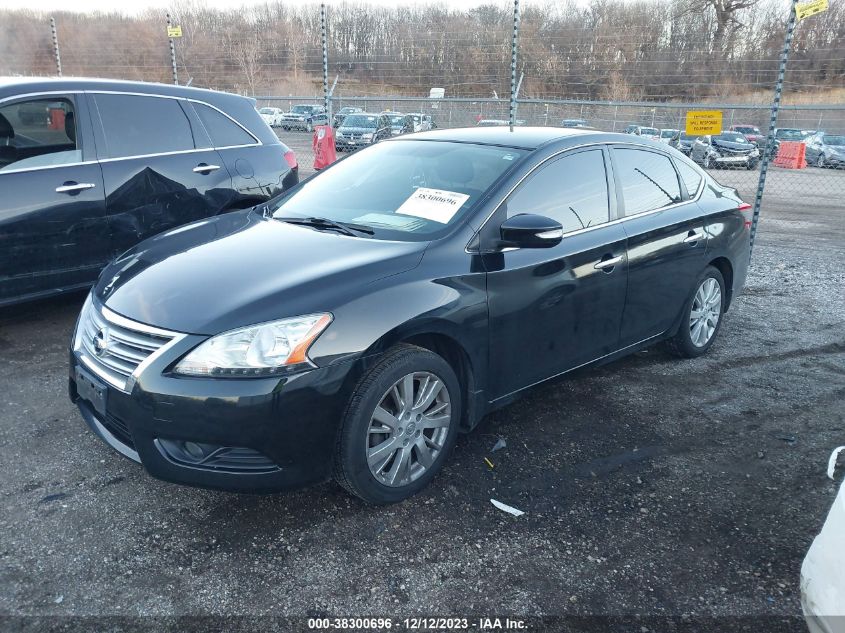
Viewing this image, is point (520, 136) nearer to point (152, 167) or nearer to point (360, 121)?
point (152, 167)

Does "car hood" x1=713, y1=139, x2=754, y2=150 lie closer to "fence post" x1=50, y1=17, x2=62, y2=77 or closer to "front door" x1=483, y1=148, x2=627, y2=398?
"fence post" x1=50, y1=17, x2=62, y2=77

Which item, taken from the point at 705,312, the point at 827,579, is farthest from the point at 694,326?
the point at 827,579

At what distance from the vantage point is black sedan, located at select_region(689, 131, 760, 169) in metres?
21.7

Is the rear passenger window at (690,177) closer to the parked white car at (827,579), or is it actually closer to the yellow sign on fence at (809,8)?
the yellow sign on fence at (809,8)

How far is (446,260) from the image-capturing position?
3.11 meters

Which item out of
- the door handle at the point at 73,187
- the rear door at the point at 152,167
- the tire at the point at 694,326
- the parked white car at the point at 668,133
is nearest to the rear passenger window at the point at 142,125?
the rear door at the point at 152,167

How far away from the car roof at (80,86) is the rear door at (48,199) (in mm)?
66

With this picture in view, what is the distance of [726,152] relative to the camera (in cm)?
2186

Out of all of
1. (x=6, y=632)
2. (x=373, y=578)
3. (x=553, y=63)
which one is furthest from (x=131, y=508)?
(x=553, y=63)

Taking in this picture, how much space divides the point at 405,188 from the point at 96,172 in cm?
256

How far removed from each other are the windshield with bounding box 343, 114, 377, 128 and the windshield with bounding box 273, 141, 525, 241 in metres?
15.9

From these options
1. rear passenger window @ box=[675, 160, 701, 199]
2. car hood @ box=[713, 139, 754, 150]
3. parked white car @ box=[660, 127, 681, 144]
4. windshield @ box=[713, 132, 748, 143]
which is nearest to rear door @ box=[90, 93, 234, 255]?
rear passenger window @ box=[675, 160, 701, 199]

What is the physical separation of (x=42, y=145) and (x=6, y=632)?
3.72 m

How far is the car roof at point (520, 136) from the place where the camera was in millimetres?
3818
